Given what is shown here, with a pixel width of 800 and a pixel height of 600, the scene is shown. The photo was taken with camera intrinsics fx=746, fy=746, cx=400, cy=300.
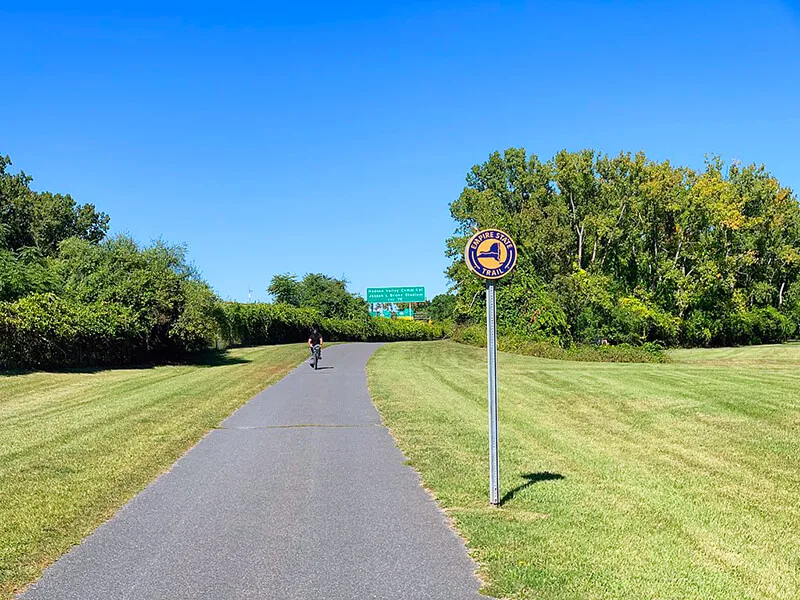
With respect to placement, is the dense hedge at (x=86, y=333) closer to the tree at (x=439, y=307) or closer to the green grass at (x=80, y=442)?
the green grass at (x=80, y=442)

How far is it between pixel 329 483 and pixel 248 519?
5.55ft

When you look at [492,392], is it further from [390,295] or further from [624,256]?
[390,295]

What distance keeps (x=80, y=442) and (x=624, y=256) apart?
40.4 m

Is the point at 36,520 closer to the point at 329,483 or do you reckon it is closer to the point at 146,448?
the point at 329,483

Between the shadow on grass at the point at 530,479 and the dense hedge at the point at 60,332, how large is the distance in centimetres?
2114

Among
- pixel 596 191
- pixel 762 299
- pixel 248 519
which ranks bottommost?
pixel 248 519

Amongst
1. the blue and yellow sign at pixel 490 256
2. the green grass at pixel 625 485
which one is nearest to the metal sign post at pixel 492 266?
the blue and yellow sign at pixel 490 256

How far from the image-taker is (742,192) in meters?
55.7

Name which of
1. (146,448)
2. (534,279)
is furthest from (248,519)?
(534,279)

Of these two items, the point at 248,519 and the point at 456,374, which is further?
the point at 456,374

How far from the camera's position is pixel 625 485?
26.9ft

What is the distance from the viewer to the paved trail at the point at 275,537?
203 inches

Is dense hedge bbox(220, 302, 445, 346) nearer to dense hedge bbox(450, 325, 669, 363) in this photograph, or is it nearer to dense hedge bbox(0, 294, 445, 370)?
dense hedge bbox(0, 294, 445, 370)

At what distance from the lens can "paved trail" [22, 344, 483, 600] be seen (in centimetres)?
514
